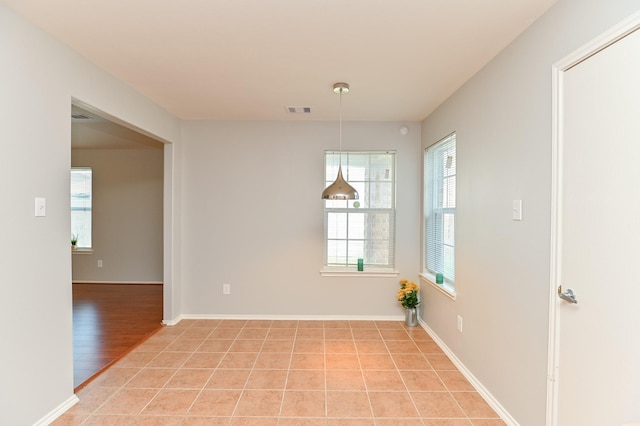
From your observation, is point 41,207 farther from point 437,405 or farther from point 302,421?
point 437,405

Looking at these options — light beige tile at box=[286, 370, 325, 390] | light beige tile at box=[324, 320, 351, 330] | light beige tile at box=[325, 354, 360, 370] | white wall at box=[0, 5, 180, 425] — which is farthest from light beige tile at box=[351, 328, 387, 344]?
white wall at box=[0, 5, 180, 425]

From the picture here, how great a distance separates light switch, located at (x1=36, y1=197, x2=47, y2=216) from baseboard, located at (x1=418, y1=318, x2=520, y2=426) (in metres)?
3.31

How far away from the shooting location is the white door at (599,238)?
1.33 meters

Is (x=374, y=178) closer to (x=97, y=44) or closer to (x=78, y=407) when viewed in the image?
(x=97, y=44)

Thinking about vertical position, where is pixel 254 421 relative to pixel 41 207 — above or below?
below

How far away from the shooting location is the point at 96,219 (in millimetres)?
6156

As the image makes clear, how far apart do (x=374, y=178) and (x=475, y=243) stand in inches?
71.2

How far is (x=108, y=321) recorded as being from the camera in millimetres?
4098

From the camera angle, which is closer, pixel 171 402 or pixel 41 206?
pixel 41 206

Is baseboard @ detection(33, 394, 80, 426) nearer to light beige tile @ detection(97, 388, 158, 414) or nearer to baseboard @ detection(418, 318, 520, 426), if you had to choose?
light beige tile @ detection(97, 388, 158, 414)

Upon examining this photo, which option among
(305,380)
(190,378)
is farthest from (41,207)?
(305,380)

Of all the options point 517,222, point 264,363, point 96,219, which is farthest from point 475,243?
point 96,219

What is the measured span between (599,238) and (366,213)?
2.85 meters

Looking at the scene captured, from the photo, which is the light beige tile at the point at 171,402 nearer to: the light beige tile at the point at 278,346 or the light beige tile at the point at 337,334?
the light beige tile at the point at 278,346
